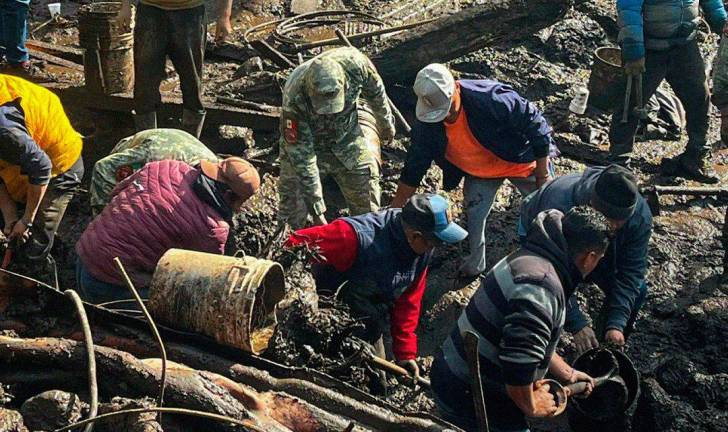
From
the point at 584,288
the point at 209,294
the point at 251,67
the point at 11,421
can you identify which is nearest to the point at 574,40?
the point at 251,67

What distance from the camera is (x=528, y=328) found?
379 cm

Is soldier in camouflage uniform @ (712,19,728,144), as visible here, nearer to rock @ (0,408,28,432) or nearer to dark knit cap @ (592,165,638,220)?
dark knit cap @ (592,165,638,220)

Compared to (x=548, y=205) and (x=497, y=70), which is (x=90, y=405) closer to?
(x=548, y=205)

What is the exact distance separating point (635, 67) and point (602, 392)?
Result: 330cm

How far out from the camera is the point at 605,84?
7.93m

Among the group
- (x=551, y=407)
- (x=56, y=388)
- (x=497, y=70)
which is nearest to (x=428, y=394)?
(x=551, y=407)

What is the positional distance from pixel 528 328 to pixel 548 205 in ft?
4.70

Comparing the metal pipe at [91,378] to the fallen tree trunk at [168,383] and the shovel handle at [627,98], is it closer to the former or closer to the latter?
the fallen tree trunk at [168,383]

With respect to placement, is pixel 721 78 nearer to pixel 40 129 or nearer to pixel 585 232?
pixel 585 232

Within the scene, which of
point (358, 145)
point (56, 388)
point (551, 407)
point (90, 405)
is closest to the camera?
point (90, 405)

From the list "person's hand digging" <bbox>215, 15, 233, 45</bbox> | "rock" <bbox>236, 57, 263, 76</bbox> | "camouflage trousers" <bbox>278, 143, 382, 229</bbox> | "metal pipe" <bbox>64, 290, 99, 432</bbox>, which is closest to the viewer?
"metal pipe" <bbox>64, 290, 99, 432</bbox>

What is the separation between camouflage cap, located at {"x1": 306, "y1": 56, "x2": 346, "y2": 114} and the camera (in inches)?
223

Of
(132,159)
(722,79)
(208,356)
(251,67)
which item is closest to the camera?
(208,356)

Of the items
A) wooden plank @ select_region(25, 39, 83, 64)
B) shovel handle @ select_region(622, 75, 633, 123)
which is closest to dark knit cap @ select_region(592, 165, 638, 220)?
shovel handle @ select_region(622, 75, 633, 123)
